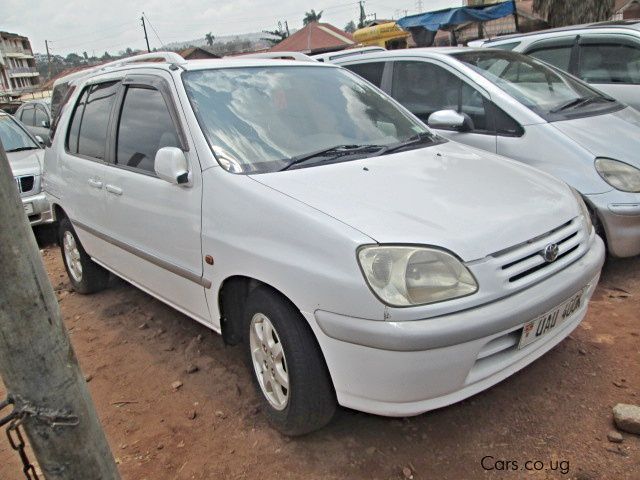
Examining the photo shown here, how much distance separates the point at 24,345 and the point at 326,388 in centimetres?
125

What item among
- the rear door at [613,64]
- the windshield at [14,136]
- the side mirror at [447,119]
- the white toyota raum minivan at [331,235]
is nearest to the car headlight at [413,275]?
the white toyota raum minivan at [331,235]

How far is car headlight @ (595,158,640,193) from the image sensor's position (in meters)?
3.70

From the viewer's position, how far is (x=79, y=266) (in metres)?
4.59

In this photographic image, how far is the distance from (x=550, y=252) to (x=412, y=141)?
119 cm

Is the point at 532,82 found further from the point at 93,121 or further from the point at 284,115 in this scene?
the point at 93,121

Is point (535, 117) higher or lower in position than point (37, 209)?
higher

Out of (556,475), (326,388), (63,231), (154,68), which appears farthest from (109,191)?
(556,475)

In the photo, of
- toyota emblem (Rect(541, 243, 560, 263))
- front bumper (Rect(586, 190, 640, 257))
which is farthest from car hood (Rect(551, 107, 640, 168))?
toyota emblem (Rect(541, 243, 560, 263))

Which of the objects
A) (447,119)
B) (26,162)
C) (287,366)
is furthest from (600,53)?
(26,162)

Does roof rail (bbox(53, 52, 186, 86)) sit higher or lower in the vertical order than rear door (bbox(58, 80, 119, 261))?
higher

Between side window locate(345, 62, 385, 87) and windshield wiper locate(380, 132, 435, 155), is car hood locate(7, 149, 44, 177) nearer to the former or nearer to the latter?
side window locate(345, 62, 385, 87)

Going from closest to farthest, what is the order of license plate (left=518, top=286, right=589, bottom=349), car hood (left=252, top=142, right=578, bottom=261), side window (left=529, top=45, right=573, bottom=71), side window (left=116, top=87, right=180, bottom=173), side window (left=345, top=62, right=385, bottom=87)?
car hood (left=252, top=142, right=578, bottom=261)
license plate (left=518, top=286, right=589, bottom=349)
side window (left=116, top=87, right=180, bottom=173)
side window (left=345, top=62, right=385, bottom=87)
side window (left=529, top=45, right=573, bottom=71)

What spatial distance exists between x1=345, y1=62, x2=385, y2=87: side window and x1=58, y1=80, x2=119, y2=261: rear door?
8.34 ft

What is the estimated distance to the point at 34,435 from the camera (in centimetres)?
148
